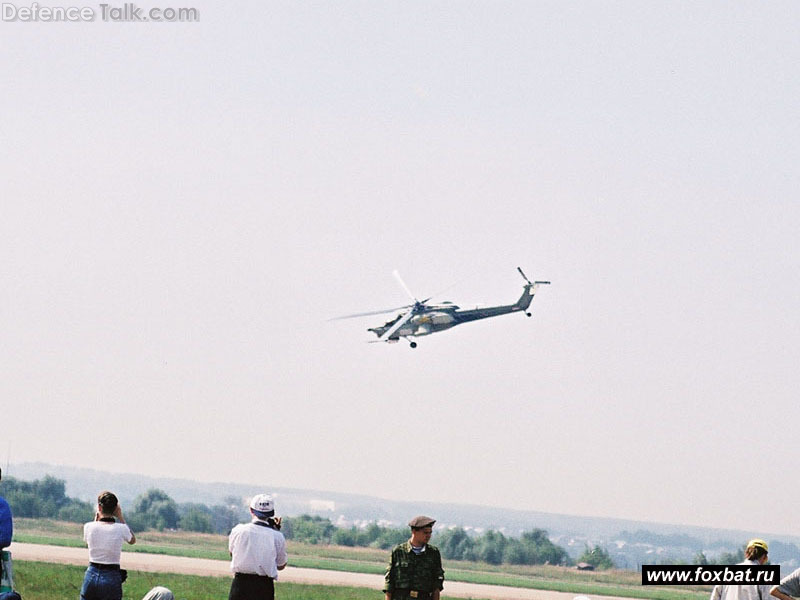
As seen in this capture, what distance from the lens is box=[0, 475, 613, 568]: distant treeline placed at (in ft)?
192

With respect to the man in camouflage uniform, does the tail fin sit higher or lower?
higher

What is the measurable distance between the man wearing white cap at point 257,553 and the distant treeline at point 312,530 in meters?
43.9

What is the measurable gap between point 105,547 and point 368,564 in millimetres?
36209

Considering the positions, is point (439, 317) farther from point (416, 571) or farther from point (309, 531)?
point (416, 571)

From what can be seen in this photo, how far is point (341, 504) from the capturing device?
591 feet

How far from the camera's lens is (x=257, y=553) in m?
14.4

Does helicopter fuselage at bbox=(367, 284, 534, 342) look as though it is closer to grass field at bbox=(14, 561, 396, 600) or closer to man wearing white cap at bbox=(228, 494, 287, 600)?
grass field at bbox=(14, 561, 396, 600)

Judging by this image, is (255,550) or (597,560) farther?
(597,560)

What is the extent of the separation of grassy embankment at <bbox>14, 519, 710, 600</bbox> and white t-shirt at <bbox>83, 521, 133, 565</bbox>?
2870cm

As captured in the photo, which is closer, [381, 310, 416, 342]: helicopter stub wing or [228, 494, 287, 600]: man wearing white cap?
[228, 494, 287, 600]: man wearing white cap

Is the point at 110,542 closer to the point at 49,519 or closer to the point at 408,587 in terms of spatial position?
the point at 408,587

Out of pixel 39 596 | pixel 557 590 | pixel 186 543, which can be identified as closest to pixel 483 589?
pixel 557 590

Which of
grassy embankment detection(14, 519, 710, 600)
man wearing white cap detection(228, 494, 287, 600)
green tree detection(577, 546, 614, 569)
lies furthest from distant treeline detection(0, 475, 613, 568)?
man wearing white cap detection(228, 494, 287, 600)

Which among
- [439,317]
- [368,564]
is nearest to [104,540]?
[368,564]
